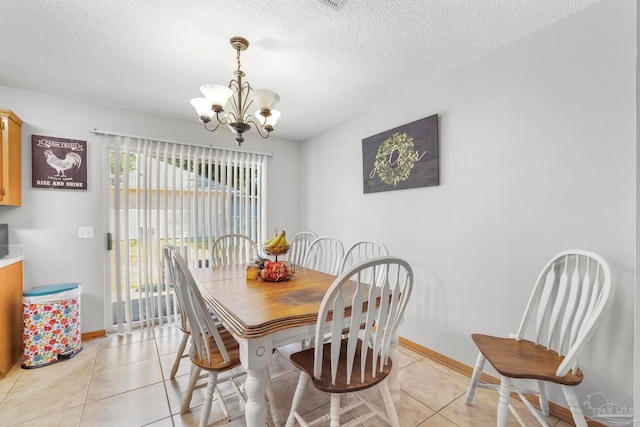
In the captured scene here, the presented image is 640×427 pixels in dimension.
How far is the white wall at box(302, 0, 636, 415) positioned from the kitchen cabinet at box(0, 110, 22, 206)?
10.6 feet

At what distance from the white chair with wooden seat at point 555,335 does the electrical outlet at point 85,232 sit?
3440 mm

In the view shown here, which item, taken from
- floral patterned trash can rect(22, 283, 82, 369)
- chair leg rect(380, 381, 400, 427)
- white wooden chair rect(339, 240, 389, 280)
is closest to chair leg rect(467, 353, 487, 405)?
chair leg rect(380, 381, 400, 427)

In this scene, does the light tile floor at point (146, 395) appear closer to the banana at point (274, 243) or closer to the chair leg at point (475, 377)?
the chair leg at point (475, 377)

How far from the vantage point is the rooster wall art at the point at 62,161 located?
8.18ft

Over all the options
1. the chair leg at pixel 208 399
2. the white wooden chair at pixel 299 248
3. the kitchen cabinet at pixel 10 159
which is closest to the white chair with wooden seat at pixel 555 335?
the chair leg at pixel 208 399

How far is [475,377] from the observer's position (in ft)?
5.42

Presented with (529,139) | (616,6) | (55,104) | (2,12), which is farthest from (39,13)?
(616,6)

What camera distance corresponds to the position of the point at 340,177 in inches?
130

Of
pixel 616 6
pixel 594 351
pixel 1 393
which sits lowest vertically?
pixel 1 393

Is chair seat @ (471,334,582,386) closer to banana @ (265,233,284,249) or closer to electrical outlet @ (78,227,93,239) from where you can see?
banana @ (265,233,284,249)

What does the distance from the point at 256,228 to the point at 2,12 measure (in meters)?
2.69

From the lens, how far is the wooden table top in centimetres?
116

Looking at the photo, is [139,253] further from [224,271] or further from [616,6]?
[616,6]

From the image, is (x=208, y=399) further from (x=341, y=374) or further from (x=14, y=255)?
(x=14, y=255)
